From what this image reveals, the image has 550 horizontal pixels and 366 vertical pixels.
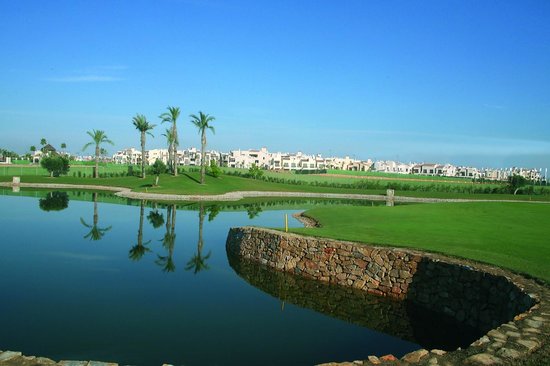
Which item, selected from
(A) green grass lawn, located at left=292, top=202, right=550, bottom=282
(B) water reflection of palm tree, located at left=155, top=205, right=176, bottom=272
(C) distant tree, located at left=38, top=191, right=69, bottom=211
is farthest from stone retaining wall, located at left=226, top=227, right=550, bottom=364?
(C) distant tree, located at left=38, top=191, right=69, bottom=211

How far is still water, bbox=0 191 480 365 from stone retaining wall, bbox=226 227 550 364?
60cm

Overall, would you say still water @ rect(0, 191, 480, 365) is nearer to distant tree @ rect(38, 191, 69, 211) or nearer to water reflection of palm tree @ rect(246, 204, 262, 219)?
water reflection of palm tree @ rect(246, 204, 262, 219)

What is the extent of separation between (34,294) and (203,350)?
517 cm

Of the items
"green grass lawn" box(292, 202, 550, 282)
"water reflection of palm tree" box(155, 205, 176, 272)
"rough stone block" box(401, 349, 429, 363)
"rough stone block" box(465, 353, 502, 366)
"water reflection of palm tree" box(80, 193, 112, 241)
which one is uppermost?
"green grass lawn" box(292, 202, 550, 282)

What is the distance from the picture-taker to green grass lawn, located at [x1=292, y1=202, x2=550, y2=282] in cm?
1246

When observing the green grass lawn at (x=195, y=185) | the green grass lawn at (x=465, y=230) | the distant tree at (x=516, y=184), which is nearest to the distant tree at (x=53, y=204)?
the green grass lawn at (x=195, y=185)

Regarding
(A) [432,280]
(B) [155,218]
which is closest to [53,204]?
(B) [155,218]

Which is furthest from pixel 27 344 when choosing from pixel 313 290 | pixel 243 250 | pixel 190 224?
pixel 190 224

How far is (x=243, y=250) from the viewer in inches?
673

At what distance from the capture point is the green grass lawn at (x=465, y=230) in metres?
12.5

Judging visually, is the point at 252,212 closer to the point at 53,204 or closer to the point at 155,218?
the point at 155,218

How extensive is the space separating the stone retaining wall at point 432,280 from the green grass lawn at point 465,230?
0.90 m

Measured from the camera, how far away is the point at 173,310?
1028cm

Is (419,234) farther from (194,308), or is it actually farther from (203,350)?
(203,350)
